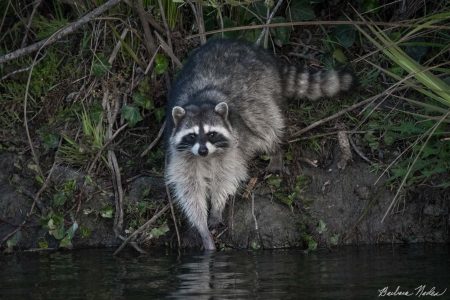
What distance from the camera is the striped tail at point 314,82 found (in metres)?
7.81

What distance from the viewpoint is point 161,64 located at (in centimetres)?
812

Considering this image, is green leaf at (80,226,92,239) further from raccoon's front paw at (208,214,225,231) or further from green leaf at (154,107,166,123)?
green leaf at (154,107,166,123)

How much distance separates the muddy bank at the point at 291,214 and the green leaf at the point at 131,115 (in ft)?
1.60

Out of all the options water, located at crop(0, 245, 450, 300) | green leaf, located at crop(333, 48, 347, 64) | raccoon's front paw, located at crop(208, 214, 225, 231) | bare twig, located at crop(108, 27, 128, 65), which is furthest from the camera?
green leaf, located at crop(333, 48, 347, 64)

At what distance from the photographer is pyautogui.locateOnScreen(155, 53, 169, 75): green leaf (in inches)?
320

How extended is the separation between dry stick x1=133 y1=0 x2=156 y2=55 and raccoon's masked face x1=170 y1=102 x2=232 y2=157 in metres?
1.06

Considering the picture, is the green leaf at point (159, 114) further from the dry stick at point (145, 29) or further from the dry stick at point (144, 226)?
the dry stick at point (144, 226)

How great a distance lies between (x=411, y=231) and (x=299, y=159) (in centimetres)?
104

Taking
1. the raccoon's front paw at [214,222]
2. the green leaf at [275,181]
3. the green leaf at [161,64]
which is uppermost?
the green leaf at [161,64]

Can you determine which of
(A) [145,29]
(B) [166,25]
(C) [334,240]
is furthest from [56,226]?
(C) [334,240]

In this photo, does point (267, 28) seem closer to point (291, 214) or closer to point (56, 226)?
point (291, 214)

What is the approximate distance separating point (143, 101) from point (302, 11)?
1557 millimetres

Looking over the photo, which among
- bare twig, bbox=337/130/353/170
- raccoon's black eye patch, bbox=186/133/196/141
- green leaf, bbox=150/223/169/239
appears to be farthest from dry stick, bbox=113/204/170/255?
bare twig, bbox=337/130/353/170
